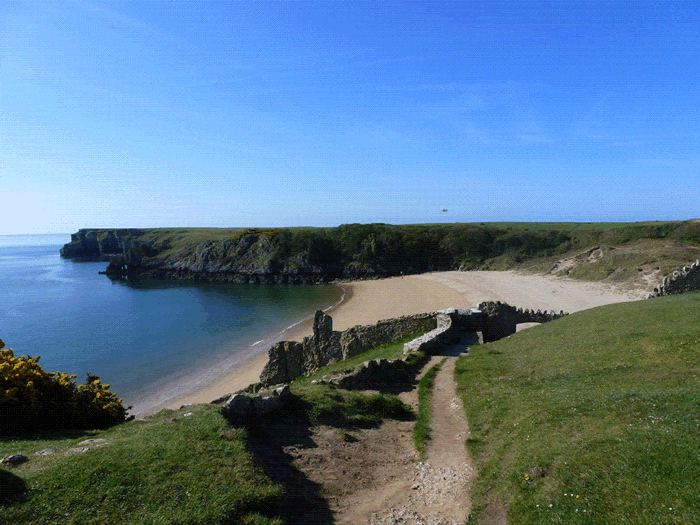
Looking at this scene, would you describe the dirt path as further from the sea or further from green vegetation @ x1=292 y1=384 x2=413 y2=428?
the sea

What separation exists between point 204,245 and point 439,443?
369 ft

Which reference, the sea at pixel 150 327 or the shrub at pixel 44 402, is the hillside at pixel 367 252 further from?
the shrub at pixel 44 402

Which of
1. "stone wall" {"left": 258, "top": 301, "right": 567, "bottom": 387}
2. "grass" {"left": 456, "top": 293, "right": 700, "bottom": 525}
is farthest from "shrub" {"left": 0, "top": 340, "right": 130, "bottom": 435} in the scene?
"stone wall" {"left": 258, "top": 301, "right": 567, "bottom": 387}

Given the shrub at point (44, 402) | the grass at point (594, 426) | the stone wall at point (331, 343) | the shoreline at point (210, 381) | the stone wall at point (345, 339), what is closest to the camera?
the grass at point (594, 426)

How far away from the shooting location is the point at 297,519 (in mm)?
8078

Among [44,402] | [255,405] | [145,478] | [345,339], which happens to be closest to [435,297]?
[345,339]

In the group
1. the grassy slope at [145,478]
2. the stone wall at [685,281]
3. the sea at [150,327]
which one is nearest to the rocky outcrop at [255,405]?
the grassy slope at [145,478]

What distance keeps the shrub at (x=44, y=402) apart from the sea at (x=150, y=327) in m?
16.4

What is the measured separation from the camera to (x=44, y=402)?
495 inches

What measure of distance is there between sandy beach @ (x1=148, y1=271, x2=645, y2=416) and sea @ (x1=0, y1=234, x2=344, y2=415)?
7.42 feet

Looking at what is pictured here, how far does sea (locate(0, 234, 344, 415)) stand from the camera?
35.8 m

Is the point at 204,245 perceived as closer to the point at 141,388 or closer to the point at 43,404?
the point at 141,388

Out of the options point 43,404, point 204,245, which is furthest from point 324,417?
point 204,245

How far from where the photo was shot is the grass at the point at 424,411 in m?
11.6
